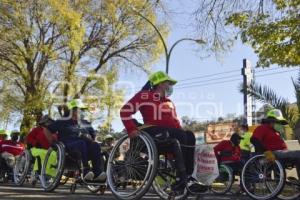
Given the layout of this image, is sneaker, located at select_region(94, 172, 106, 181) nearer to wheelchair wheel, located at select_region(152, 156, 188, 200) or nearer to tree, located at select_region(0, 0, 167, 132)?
wheelchair wheel, located at select_region(152, 156, 188, 200)

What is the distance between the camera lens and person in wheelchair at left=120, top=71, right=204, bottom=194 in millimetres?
5793

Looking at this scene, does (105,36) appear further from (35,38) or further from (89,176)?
(89,176)

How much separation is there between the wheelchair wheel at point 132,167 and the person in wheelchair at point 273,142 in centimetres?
246

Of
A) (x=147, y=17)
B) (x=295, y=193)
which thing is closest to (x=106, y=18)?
(x=147, y=17)

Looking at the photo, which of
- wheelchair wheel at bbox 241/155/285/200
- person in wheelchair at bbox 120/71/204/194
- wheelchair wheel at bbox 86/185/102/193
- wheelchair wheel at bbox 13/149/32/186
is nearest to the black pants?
person in wheelchair at bbox 120/71/204/194

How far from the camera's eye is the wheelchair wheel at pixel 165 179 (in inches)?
232

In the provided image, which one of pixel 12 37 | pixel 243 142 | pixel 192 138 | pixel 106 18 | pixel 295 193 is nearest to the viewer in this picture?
pixel 192 138

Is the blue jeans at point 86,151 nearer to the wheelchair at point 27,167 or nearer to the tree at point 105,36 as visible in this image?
the wheelchair at point 27,167

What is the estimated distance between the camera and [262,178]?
7.86 m

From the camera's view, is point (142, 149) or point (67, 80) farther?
point (67, 80)

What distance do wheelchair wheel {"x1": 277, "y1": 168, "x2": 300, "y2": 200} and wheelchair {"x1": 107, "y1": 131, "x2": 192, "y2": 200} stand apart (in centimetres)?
225

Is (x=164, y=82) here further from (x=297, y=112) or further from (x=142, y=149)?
(x=297, y=112)

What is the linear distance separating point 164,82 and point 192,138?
728mm

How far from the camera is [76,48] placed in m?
23.2
